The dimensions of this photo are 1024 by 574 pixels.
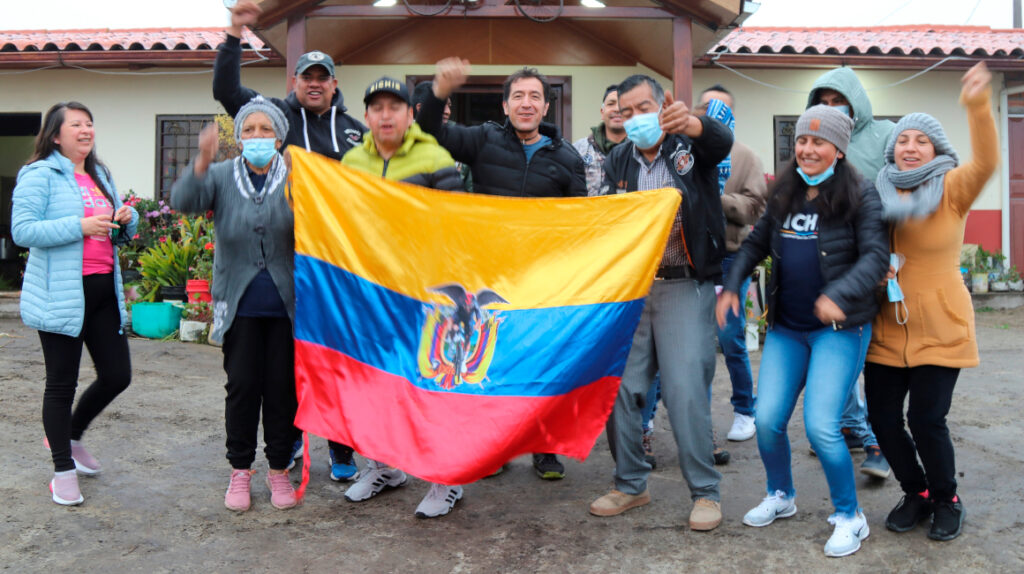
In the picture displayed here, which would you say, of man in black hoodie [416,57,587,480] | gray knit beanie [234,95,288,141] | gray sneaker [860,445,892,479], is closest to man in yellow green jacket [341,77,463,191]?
man in black hoodie [416,57,587,480]

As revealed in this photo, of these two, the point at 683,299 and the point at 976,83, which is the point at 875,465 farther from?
the point at 976,83

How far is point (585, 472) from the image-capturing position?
14.9ft

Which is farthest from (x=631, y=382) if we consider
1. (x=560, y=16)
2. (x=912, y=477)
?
(x=560, y=16)

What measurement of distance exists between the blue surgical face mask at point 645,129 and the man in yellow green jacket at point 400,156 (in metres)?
0.86

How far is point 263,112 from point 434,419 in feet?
5.35

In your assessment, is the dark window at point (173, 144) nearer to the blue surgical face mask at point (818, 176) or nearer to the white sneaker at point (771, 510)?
the blue surgical face mask at point (818, 176)

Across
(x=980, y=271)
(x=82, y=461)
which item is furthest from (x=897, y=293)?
(x=980, y=271)

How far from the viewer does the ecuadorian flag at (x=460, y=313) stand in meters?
3.42

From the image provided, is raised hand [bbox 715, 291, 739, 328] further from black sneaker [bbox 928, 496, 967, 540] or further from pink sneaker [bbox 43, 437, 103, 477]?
pink sneaker [bbox 43, 437, 103, 477]

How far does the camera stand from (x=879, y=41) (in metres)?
11.8

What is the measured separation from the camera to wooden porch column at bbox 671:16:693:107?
872 cm

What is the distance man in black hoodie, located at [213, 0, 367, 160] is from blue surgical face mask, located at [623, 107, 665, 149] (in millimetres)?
1631

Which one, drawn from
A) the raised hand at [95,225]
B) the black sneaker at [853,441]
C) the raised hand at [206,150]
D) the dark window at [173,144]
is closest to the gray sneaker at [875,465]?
the black sneaker at [853,441]

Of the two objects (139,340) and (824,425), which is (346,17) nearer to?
(139,340)
